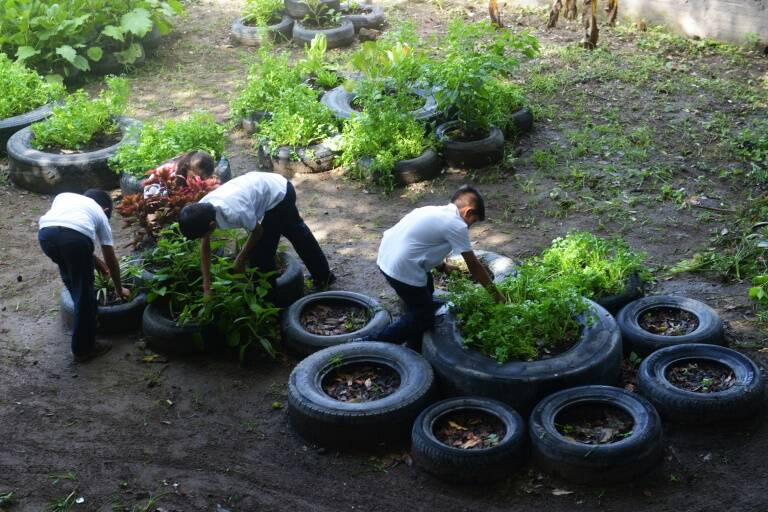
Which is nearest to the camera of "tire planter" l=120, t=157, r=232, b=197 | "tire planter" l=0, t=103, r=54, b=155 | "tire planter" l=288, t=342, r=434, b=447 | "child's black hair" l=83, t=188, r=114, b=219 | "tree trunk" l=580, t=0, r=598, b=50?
"tire planter" l=288, t=342, r=434, b=447

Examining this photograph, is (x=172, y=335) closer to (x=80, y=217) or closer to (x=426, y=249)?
(x=80, y=217)

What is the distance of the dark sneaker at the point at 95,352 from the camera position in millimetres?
7035

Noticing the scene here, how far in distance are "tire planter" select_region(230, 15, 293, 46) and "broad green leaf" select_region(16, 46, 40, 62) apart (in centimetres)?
321

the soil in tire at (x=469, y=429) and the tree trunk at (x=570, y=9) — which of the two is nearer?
the soil in tire at (x=469, y=429)

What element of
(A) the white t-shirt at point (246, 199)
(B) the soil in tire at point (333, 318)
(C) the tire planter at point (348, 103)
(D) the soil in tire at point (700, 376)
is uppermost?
(A) the white t-shirt at point (246, 199)

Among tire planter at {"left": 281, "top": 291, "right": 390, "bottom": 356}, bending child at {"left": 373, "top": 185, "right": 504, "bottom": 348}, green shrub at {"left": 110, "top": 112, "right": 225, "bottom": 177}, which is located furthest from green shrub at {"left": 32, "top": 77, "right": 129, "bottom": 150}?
bending child at {"left": 373, "top": 185, "right": 504, "bottom": 348}

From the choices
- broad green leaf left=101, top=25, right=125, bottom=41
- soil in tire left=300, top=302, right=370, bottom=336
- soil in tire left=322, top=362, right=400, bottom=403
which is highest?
broad green leaf left=101, top=25, right=125, bottom=41

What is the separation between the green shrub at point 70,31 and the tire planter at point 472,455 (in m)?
9.22

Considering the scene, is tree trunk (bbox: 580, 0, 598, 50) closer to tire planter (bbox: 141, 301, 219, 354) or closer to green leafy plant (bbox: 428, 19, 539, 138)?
green leafy plant (bbox: 428, 19, 539, 138)

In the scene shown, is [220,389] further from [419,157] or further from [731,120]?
[731,120]

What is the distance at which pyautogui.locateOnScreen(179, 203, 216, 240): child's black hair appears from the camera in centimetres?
654

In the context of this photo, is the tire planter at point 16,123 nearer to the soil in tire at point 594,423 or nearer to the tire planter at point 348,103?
the tire planter at point 348,103

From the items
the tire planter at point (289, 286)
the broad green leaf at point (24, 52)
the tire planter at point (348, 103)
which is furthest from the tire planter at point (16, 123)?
the tire planter at point (289, 286)

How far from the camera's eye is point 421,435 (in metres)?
5.57
